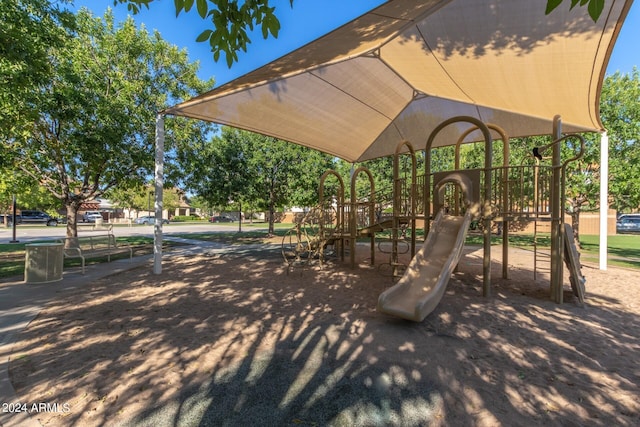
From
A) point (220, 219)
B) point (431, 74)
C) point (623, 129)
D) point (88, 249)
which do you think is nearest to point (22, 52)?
point (88, 249)

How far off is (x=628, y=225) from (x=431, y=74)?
39.6 meters

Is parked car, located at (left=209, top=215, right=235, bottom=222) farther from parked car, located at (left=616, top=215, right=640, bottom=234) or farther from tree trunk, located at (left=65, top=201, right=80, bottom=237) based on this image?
parked car, located at (left=616, top=215, right=640, bottom=234)

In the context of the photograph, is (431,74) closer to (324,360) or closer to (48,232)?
(324,360)

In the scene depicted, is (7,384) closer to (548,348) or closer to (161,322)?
(161,322)

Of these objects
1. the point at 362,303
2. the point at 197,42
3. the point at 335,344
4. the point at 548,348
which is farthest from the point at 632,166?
the point at 197,42

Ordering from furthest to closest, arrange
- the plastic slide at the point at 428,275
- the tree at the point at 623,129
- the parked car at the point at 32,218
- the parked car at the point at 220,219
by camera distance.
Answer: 1. the parked car at the point at 220,219
2. the parked car at the point at 32,218
3. the tree at the point at 623,129
4. the plastic slide at the point at 428,275

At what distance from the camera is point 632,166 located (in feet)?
39.7

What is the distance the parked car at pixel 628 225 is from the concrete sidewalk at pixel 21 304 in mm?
44329

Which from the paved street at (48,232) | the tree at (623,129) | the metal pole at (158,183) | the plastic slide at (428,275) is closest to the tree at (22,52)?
the metal pole at (158,183)

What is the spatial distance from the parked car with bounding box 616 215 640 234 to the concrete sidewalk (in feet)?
145

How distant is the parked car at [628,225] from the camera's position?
31125mm

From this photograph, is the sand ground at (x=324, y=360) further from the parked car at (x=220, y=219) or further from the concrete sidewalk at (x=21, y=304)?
the parked car at (x=220, y=219)

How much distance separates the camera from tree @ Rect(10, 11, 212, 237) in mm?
9086

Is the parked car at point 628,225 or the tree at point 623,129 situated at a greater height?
the tree at point 623,129
